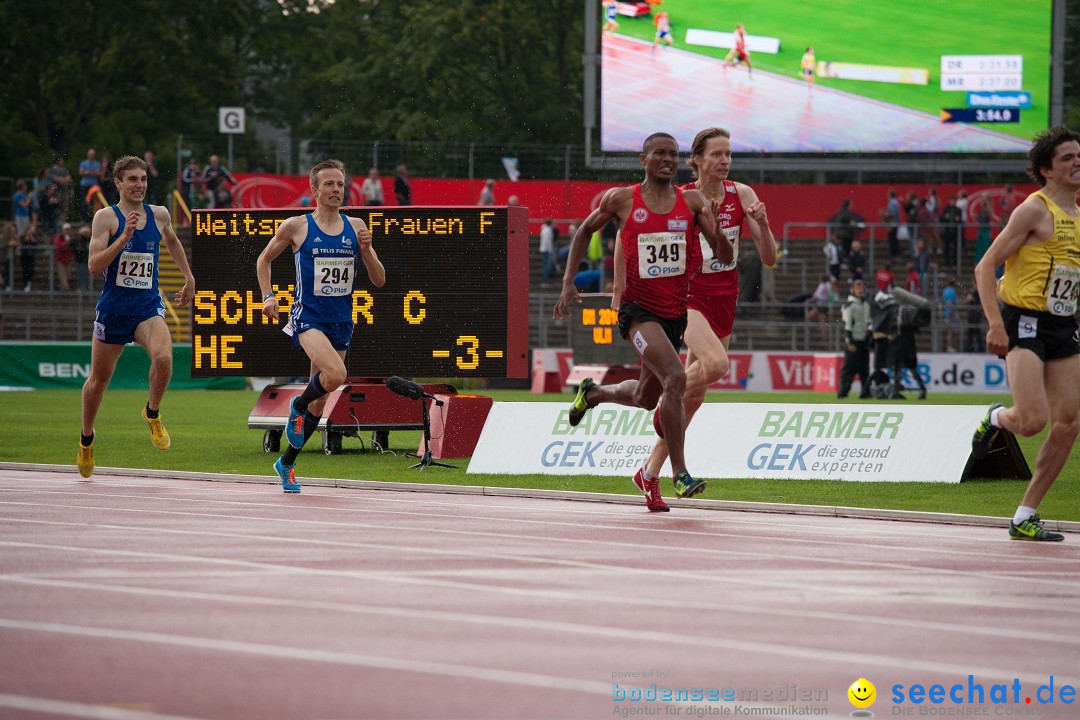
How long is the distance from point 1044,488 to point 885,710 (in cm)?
500

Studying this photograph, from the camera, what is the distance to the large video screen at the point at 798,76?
36062mm

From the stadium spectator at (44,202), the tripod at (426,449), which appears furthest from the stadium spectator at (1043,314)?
the stadium spectator at (44,202)

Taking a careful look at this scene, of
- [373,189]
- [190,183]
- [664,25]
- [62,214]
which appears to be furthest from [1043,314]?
[62,214]

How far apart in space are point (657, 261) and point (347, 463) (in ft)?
19.4

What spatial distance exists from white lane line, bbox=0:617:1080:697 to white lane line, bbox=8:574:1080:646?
1.17 ft

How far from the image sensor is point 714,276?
12.0 metres

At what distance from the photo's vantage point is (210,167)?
3797cm

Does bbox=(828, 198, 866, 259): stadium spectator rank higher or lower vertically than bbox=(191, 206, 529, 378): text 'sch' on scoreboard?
higher

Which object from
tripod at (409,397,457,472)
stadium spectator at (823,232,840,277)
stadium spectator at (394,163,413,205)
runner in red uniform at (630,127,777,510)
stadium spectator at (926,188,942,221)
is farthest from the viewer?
stadium spectator at (926,188,942,221)

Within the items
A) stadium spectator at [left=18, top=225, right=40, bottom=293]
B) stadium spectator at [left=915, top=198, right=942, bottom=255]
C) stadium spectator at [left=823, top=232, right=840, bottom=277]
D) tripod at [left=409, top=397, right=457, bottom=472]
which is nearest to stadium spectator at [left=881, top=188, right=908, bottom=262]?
stadium spectator at [left=915, top=198, right=942, bottom=255]

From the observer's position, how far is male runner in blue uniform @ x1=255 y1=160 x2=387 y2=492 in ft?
42.1

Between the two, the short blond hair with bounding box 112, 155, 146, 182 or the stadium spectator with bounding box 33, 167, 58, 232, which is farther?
the stadium spectator with bounding box 33, 167, 58, 232

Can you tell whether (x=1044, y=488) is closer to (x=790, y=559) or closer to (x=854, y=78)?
(x=790, y=559)

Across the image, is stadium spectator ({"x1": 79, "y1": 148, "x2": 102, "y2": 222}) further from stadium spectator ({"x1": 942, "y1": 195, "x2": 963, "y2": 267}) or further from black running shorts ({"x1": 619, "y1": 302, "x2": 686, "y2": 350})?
black running shorts ({"x1": 619, "y1": 302, "x2": 686, "y2": 350})
